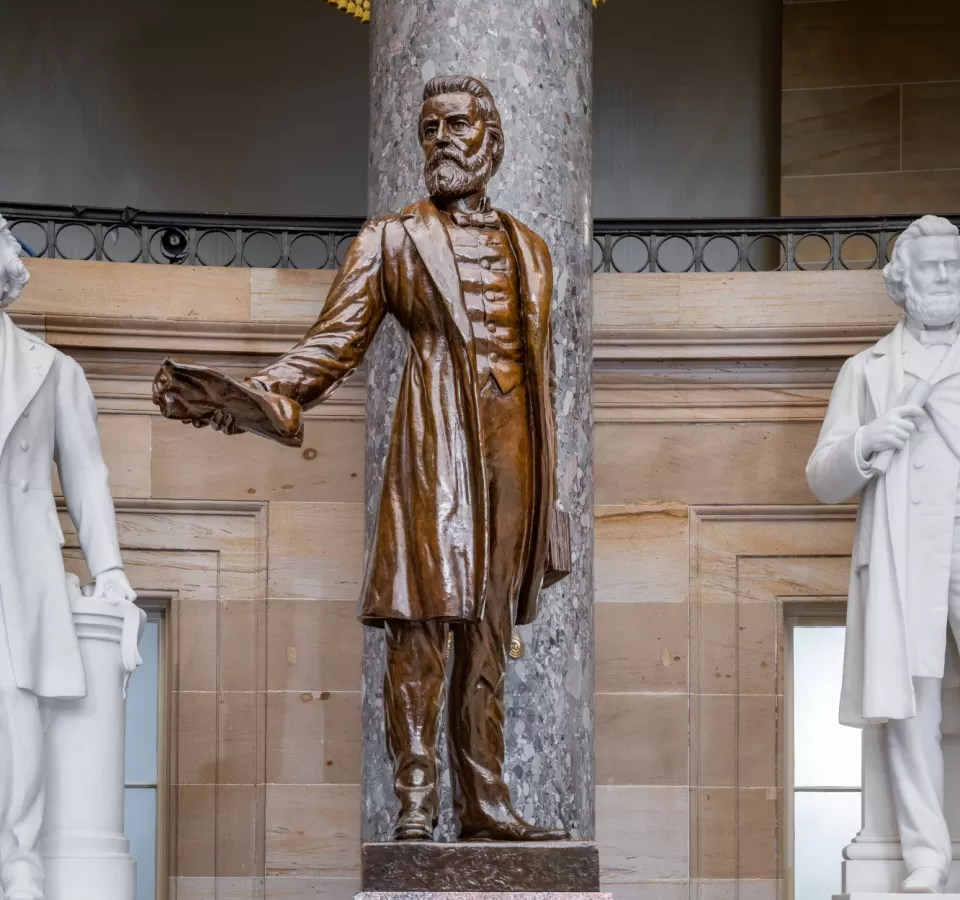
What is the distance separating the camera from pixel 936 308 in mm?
7266

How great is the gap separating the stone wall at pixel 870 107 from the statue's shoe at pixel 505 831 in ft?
23.2

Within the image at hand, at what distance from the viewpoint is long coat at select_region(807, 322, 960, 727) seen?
692cm

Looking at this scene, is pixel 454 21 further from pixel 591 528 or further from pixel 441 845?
pixel 441 845

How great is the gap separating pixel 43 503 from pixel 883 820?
2883mm

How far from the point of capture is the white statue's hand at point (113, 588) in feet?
22.6

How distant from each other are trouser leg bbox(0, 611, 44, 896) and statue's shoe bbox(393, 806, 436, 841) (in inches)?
80.0

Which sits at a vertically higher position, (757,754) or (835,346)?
(835,346)

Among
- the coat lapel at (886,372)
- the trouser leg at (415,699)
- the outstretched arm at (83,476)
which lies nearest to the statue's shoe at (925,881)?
the coat lapel at (886,372)

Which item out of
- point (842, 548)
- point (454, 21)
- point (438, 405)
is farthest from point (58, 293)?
point (438, 405)

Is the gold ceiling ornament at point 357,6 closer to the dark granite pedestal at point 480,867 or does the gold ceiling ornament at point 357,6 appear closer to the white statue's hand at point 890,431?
the white statue's hand at point 890,431

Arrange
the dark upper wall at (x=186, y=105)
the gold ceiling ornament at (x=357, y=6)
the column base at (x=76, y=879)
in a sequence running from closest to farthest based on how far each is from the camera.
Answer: the column base at (x=76, y=879) → the gold ceiling ornament at (x=357, y=6) → the dark upper wall at (x=186, y=105)

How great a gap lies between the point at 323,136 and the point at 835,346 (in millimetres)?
3761

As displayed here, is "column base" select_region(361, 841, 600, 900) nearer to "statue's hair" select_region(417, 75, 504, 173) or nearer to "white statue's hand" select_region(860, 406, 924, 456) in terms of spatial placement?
"statue's hair" select_region(417, 75, 504, 173)

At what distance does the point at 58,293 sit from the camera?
9.34 metres
